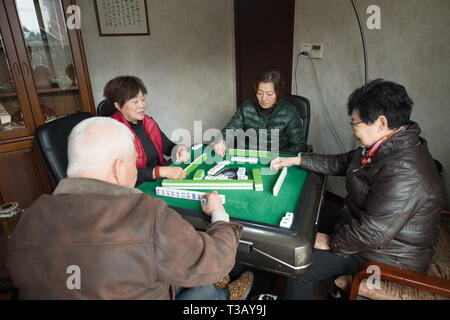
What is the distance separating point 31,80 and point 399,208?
8.92ft

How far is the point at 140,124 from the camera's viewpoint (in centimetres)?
212

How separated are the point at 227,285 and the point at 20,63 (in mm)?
2316

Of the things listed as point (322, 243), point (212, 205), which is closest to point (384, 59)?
point (322, 243)

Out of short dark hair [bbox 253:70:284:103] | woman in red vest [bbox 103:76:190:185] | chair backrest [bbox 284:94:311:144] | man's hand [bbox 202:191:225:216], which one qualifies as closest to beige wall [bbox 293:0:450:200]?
chair backrest [bbox 284:94:311:144]

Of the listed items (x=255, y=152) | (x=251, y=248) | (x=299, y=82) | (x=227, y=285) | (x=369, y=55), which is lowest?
(x=227, y=285)

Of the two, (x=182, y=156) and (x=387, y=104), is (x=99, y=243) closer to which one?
(x=182, y=156)

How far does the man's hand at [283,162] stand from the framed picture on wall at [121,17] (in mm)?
2648

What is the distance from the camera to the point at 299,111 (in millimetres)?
2430

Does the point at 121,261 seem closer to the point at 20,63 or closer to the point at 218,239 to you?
the point at 218,239

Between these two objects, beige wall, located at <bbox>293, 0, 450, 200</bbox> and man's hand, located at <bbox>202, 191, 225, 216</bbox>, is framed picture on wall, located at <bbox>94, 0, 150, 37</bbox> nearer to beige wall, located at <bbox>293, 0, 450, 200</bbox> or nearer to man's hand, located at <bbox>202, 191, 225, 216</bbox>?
beige wall, located at <bbox>293, 0, 450, 200</bbox>

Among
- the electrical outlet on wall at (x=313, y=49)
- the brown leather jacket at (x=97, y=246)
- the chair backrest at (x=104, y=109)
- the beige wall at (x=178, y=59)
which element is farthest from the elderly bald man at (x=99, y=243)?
the beige wall at (x=178, y=59)

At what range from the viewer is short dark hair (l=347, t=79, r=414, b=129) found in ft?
4.05

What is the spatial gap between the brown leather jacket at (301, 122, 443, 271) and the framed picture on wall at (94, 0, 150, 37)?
10.1 ft
